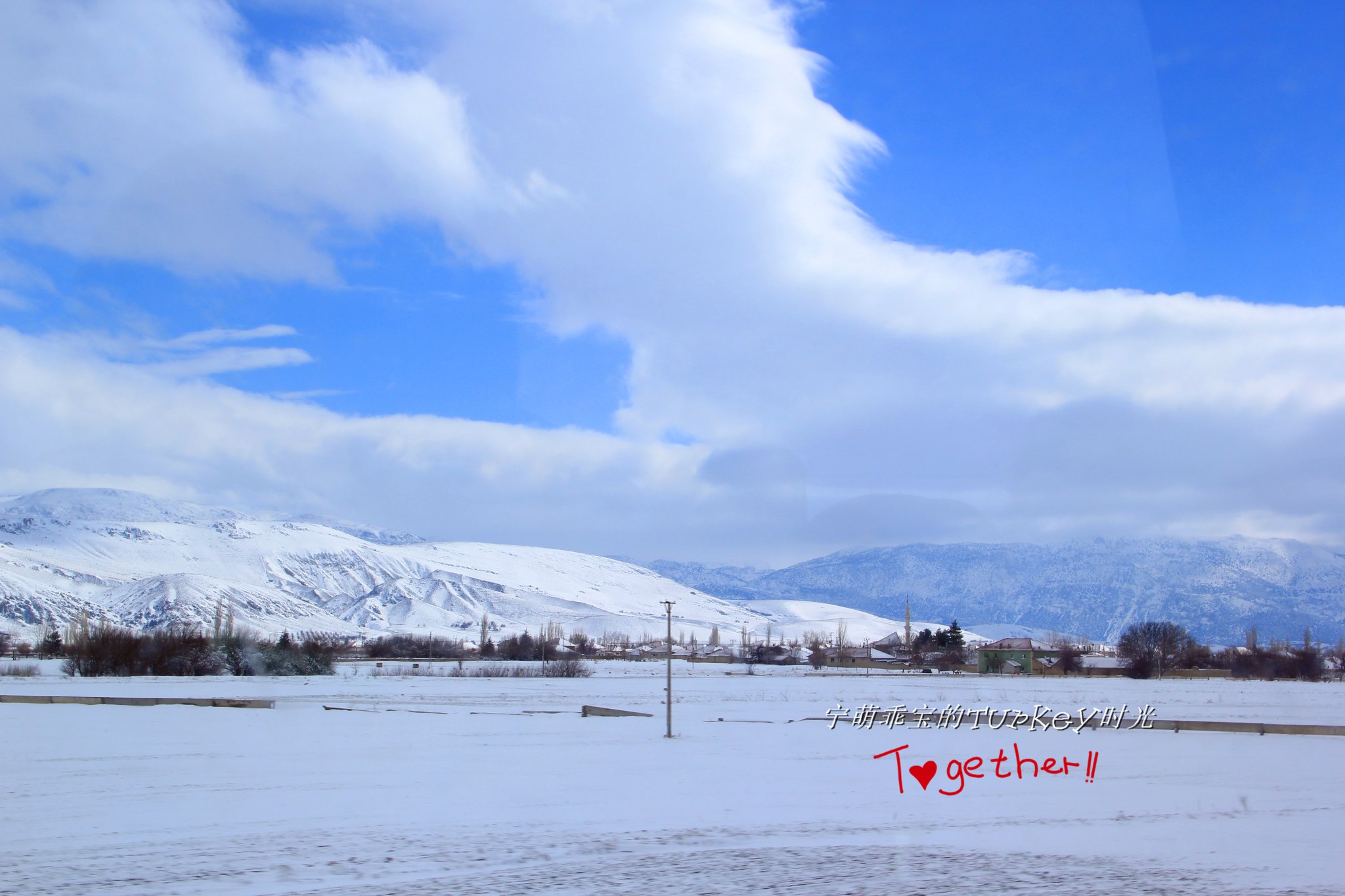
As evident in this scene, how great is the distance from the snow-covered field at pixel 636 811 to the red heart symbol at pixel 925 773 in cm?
25

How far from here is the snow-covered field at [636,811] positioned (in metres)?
10.9

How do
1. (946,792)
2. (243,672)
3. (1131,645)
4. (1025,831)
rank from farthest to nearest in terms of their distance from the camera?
(1131,645) < (243,672) < (946,792) < (1025,831)

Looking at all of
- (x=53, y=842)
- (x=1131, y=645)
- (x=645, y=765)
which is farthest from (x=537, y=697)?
(x=1131, y=645)

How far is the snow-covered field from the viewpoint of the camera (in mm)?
10898

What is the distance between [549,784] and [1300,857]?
11392mm

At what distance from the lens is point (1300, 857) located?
11906 millimetres

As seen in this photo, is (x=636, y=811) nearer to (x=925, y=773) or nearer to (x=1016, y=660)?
(x=925, y=773)

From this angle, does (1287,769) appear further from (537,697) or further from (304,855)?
(537,697)

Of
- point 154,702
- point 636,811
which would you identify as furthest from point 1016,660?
point 636,811

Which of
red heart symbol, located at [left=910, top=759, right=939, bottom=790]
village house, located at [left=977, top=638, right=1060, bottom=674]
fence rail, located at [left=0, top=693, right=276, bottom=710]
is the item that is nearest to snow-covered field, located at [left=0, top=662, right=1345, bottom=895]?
red heart symbol, located at [left=910, top=759, right=939, bottom=790]

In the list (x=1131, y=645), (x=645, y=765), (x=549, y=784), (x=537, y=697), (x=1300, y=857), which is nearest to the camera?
(x=1300, y=857)

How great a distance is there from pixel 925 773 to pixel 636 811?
6187mm

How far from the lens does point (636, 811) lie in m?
15.3

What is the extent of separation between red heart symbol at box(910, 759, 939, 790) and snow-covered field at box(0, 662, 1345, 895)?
252 millimetres
